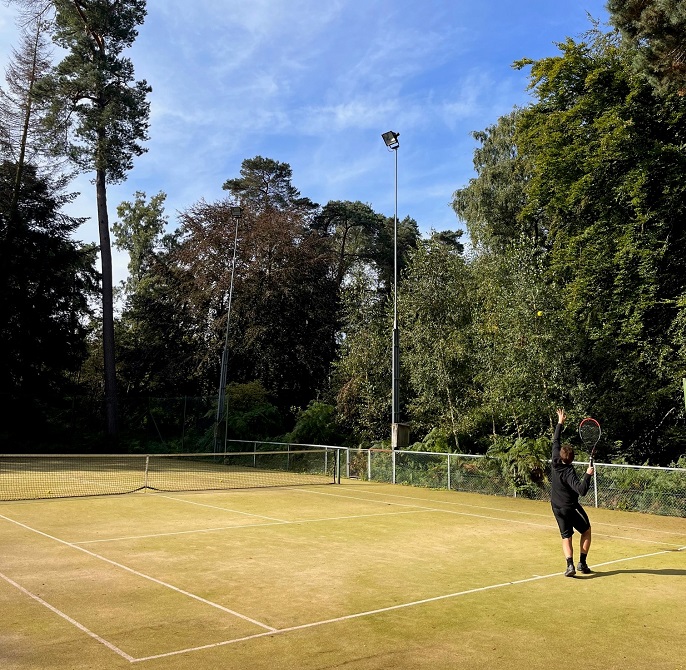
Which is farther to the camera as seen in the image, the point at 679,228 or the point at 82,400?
the point at 82,400

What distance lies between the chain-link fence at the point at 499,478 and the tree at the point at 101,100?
19.5 meters

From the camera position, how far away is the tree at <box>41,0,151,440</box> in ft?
124

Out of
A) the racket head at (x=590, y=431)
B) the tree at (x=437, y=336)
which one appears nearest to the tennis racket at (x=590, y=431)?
the racket head at (x=590, y=431)

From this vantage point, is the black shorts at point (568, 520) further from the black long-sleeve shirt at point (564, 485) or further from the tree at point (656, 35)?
the tree at point (656, 35)

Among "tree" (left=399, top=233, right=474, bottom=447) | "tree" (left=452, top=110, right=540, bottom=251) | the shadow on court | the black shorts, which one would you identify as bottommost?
the shadow on court

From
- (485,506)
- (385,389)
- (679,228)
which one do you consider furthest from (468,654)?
(385,389)

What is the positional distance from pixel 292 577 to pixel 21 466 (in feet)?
69.1

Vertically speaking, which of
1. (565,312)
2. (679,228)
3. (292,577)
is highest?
(679,228)

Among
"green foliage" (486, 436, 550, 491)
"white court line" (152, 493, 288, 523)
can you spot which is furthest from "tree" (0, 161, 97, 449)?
"green foliage" (486, 436, 550, 491)

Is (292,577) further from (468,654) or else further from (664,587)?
(664,587)

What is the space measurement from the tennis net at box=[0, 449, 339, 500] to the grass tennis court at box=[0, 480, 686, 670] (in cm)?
488

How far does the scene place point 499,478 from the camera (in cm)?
1894

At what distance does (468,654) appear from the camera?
583 centimetres

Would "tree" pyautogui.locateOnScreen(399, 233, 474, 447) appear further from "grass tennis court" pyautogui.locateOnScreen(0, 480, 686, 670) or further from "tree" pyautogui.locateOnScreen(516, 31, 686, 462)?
"grass tennis court" pyautogui.locateOnScreen(0, 480, 686, 670)
